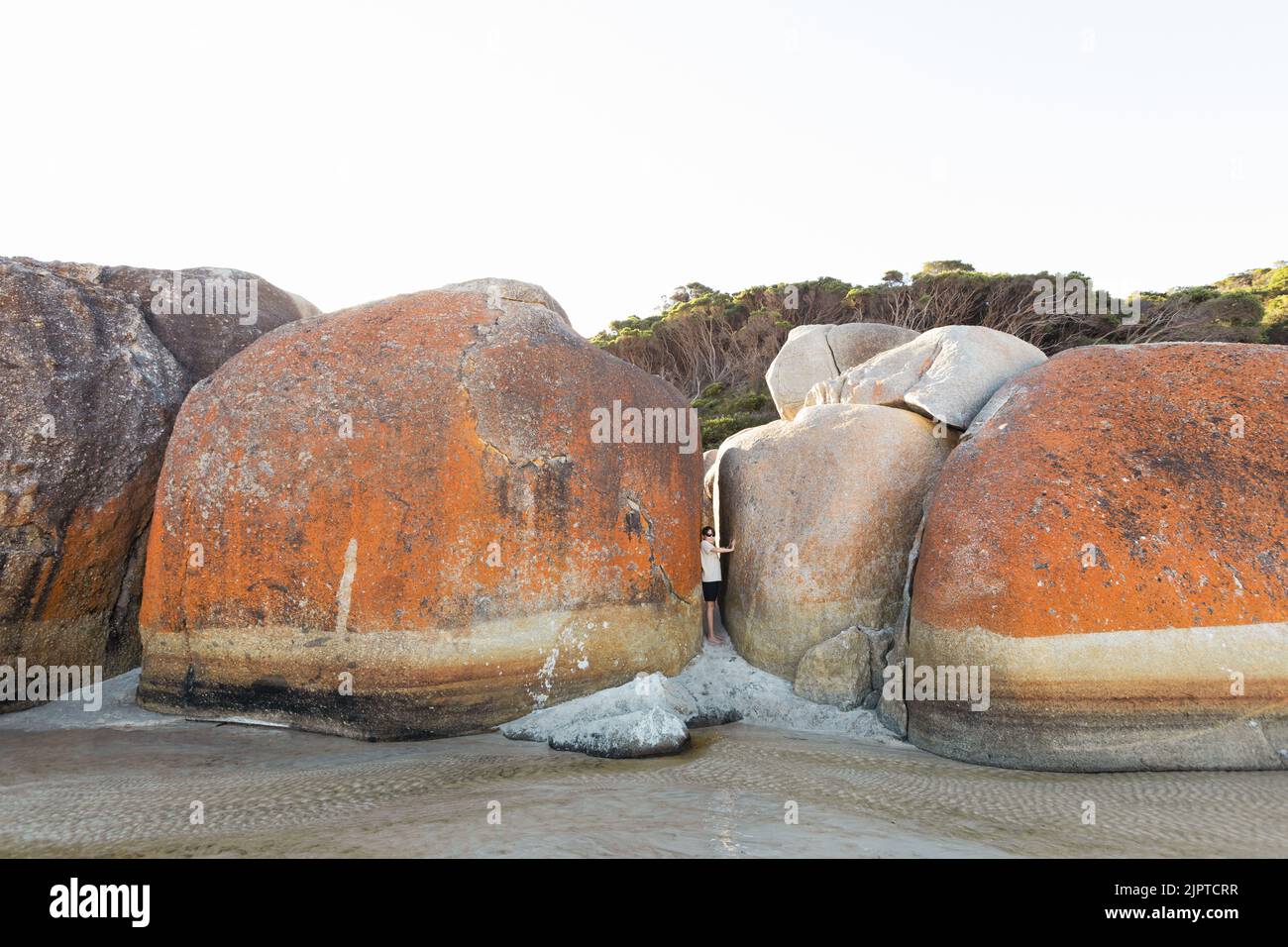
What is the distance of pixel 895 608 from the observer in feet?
19.6

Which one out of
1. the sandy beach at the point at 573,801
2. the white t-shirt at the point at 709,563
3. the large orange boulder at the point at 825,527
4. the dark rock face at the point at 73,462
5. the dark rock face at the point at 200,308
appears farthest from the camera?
the dark rock face at the point at 200,308

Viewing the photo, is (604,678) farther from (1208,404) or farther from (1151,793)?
(1208,404)

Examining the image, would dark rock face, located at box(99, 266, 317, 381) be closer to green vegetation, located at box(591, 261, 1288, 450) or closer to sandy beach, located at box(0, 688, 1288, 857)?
sandy beach, located at box(0, 688, 1288, 857)

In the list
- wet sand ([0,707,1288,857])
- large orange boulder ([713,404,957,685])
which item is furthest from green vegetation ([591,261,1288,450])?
wet sand ([0,707,1288,857])

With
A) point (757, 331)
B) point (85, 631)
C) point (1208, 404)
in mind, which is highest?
point (757, 331)

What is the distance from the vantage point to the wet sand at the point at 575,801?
125 inches

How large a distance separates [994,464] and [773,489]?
1618 millimetres

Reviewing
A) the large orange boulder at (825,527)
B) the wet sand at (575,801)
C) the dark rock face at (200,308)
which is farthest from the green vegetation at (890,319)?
the wet sand at (575,801)

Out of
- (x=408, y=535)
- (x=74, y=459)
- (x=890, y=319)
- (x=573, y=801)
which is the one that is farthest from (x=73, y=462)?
(x=890, y=319)

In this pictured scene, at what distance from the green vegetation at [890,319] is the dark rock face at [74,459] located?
1294 centimetres

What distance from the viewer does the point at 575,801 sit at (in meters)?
3.71

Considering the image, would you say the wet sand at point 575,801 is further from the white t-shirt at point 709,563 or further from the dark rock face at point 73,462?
the white t-shirt at point 709,563

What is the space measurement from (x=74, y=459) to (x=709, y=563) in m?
4.51
